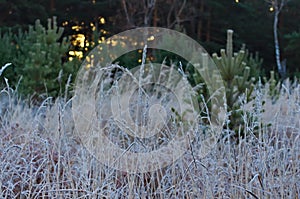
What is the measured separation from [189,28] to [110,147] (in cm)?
1143

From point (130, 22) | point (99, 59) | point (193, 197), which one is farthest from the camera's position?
point (130, 22)

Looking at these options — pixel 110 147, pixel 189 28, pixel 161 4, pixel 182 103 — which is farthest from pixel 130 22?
pixel 110 147

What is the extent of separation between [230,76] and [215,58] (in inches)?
8.3

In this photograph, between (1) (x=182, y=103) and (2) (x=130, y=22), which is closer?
(1) (x=182, y=103)

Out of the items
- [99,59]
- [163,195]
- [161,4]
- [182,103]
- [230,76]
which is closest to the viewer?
[163,195]

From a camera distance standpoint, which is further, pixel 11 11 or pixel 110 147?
pixel 11 11

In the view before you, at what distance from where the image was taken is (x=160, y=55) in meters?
7.92

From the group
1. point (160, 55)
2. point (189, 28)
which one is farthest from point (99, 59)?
point (189, 28)

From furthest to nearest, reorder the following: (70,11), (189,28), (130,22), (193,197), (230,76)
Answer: (189,28) < (70,11) < (130,22) < (230,76) < (193,197)

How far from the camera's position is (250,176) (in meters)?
1.96

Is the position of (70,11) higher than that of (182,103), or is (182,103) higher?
(70,11)

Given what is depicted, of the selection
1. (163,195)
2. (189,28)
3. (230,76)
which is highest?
(189,28)

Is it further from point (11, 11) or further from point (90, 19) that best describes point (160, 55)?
point (11, 11)

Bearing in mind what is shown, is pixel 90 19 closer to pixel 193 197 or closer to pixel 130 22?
pixel 130 22
